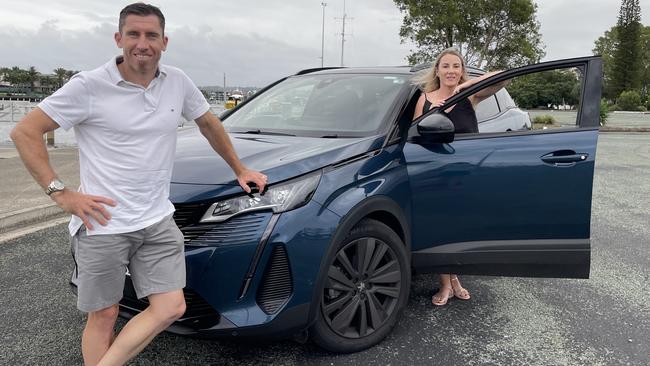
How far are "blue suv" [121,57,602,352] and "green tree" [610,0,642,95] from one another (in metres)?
69.6

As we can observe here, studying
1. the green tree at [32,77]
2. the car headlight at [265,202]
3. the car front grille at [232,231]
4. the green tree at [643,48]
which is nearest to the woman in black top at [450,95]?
the car headlight at [265,202]

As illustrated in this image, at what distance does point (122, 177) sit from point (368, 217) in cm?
130

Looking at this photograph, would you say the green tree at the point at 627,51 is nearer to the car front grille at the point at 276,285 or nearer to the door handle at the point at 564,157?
the door handle at the point at 564,157

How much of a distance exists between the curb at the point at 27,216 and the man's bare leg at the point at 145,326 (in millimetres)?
3799

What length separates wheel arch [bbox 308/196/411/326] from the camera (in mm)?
2508

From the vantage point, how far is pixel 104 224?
6.70 feet

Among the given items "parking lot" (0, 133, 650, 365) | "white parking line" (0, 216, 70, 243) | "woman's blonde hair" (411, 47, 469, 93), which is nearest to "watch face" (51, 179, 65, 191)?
"parking lot" (0, 133, 650, 365)

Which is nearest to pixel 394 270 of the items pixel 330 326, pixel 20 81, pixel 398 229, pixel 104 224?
pixel 398 229

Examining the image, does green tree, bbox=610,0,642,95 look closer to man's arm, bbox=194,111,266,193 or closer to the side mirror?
the side mirror

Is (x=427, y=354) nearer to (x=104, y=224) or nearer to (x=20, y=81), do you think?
(x=104, y=224)

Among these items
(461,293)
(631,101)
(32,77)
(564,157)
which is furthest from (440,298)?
(32,77)

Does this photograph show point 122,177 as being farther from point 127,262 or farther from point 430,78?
point 430,78

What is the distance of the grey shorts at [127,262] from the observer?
81.6 inches

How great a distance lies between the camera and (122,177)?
2096 millimetres
